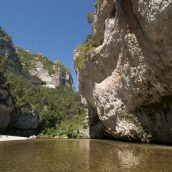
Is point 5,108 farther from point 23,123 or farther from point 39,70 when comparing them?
point 39,70

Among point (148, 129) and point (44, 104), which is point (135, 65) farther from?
point (44, 104)

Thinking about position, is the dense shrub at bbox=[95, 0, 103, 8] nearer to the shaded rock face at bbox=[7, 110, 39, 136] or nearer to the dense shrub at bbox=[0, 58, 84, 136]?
the dense shrub at bbox=[0, 58, 84, 136]

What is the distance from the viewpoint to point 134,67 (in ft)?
97.8

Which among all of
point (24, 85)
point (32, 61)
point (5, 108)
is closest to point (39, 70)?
point (32, 61)

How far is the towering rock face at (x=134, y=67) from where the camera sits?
24.4 meters

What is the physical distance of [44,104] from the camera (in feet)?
339

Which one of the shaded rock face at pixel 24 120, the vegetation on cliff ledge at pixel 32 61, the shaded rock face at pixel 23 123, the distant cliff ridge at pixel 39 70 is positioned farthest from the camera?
the vegetation on cliff ledge at pixel 32 61

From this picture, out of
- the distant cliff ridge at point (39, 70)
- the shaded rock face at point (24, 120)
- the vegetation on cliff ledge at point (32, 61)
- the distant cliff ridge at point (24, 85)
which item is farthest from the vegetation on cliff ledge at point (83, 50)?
the vegetation on cliff ledge at point (32, 61)

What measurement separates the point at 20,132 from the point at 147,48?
64307mm

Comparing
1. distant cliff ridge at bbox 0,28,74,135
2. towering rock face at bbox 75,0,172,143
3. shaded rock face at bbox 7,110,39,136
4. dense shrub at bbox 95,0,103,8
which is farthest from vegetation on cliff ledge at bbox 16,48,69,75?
dense shrub at bbox 95,0,103,8

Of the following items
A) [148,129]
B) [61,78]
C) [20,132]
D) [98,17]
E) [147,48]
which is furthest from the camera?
[61,78]

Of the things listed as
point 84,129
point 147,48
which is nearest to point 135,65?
point 147,48

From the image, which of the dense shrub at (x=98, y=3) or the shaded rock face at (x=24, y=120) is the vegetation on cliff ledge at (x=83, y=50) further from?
the shaded rock face at (x=24, y=120)

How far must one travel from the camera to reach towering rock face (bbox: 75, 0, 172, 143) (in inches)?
962
